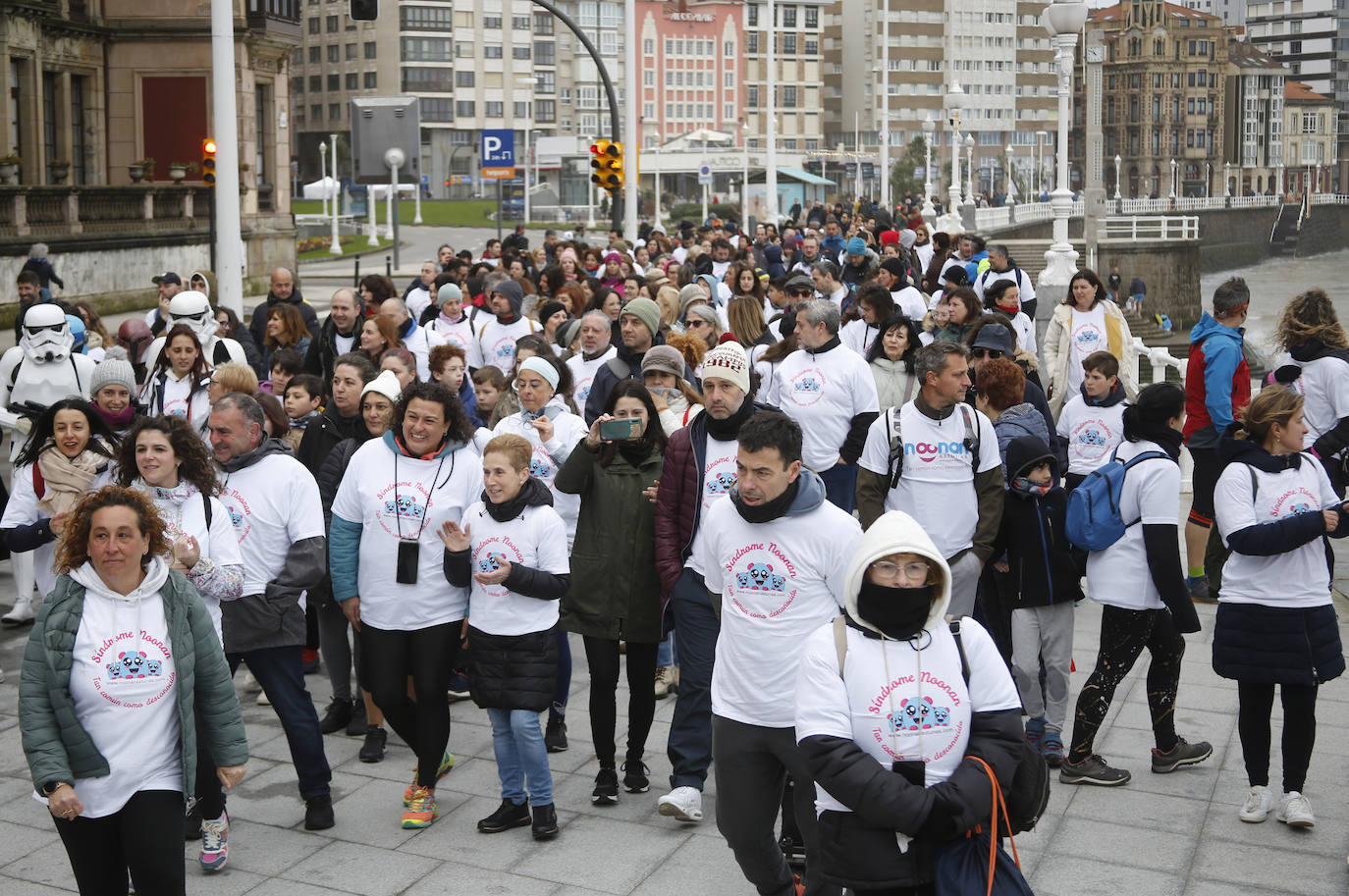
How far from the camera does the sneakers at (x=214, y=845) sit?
600cm

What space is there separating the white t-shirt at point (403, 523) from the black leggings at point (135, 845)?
1660 millimetres

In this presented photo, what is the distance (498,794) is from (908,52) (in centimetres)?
13603

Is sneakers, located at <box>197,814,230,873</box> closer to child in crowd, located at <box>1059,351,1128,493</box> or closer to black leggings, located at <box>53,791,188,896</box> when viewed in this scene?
black leggings, located at <box>53,791,188,896</box>

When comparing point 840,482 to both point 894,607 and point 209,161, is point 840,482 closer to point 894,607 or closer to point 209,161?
point 894,607

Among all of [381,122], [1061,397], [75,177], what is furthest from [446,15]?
[1061,397]

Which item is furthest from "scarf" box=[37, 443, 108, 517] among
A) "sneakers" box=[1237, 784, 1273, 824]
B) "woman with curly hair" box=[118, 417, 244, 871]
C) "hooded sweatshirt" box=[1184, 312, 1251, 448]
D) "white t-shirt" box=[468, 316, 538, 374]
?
"hooded sweatshirt" box=[1184, 312, 1251, 448]

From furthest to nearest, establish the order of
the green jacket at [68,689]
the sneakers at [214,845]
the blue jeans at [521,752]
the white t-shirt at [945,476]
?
1. the white t-shirt at [945,476]
2. the blue jeans at [521,752]
3. the sneakers at [214,845]
4. the green jacket at [68,689]

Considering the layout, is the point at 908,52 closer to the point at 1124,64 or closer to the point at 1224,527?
the point at 1124,64

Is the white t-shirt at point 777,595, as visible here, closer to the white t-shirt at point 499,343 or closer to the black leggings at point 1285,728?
the black leggings at point 1285,728

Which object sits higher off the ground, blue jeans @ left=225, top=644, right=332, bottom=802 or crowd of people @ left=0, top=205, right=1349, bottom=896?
crowd of people @ left=0, top=205, right=1349, bottom=896

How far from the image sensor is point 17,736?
7.75 metres

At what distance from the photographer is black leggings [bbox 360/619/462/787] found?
644 cm

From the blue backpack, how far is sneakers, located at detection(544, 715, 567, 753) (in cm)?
256

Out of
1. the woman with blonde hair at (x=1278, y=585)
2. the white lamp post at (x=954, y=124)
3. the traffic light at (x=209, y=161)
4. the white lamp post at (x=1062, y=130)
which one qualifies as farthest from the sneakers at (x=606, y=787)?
the white lamp post at (x=954, y=124)
